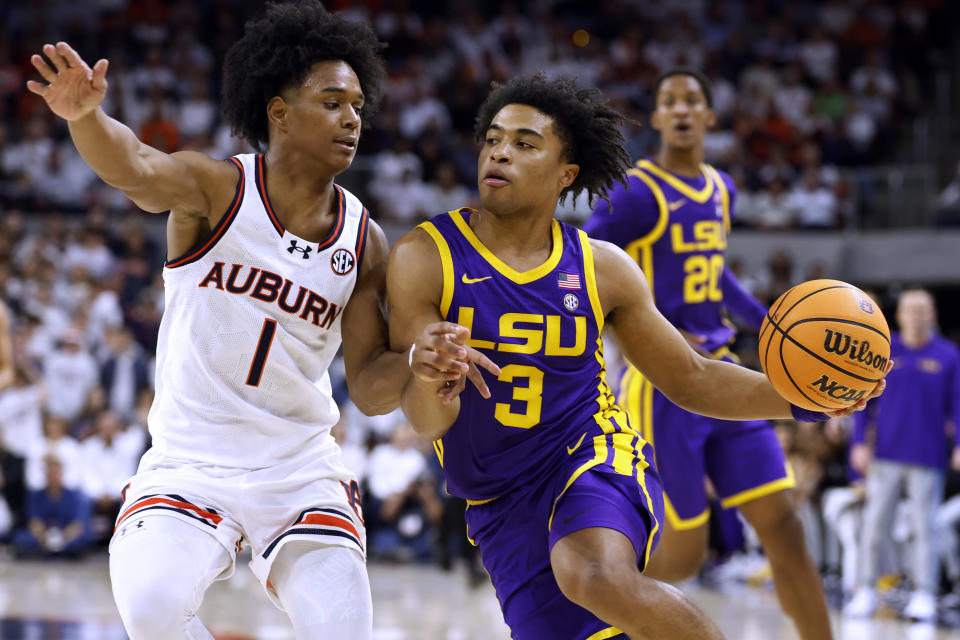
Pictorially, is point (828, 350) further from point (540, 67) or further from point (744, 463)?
point (540, 67)

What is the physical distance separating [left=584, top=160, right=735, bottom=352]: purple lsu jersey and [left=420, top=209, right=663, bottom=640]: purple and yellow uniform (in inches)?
61.7

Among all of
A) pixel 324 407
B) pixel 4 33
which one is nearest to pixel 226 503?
pixel 324 407

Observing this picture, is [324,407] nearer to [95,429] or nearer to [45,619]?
[45,619]

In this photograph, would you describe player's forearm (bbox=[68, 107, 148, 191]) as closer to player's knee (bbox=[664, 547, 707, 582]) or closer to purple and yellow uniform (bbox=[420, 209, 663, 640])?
purple and yellow uniform (bbox=[420, 209, 663, 640])

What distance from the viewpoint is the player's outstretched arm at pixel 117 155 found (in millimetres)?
3471

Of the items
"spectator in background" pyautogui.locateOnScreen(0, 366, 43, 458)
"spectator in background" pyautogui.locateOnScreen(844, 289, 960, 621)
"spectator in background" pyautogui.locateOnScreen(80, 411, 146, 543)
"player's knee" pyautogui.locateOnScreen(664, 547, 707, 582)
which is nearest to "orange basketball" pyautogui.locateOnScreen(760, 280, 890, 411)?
"player's knee" pyautogui.locateOnScreen(664, 547, 707, 582)

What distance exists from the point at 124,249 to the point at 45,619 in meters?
6.70

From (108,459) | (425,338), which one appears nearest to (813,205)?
(108,459)

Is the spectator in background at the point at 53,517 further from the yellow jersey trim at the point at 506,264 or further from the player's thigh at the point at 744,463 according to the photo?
the yellow jersey trim at the point at 506,264

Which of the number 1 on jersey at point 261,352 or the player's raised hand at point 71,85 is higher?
the player's raised hand at point 71,85

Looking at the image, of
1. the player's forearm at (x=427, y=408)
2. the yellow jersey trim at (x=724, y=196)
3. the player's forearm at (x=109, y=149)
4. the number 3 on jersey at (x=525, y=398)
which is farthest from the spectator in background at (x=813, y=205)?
the player's forearm at (x=109, y=149)

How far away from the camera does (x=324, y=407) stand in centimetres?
408

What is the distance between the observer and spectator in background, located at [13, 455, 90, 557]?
11.0m

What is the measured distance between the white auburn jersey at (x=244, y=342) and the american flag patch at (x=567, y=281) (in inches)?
30.4
